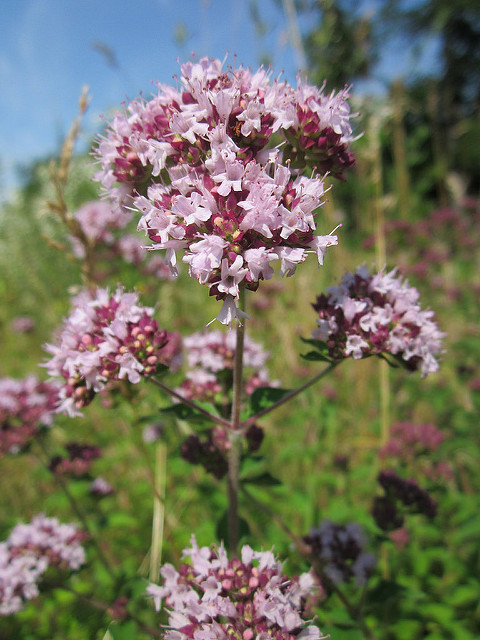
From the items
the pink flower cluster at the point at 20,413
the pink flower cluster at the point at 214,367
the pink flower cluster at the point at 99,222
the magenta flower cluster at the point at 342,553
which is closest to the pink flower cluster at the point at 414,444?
the magenta flower cluster at the point at 342,553

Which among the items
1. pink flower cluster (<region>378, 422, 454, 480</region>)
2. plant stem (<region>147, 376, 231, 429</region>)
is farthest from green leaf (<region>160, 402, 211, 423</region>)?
pink flower cluster (<region>378, 422, 454, 480</region>)

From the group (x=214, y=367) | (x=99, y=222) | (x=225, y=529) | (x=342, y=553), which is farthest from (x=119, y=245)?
(x=342, y=553)

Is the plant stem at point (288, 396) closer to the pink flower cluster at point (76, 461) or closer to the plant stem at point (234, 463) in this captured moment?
the plant stem at point (234, 463)

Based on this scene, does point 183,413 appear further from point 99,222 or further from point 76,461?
point 99,222

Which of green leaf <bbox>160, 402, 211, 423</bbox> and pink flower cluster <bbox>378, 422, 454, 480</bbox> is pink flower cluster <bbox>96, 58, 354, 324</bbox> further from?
pink flower cluster <bbox>378, 422, 454, 480</bbox>

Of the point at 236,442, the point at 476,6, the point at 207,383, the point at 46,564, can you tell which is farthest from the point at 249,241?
the point at 476,6

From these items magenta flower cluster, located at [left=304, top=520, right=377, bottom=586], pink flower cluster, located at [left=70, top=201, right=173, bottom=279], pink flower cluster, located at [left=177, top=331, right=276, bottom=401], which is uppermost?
pink flower cluster, located at [left=70, top=201, right=173, bottom=279]
